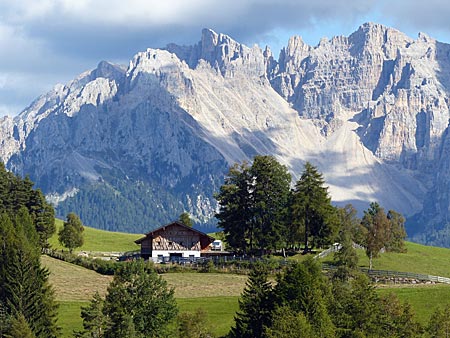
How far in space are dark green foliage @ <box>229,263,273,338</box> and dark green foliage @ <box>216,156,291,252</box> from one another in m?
48.5

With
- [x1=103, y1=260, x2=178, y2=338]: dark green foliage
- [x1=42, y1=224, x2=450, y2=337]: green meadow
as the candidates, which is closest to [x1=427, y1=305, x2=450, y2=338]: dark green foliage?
[x1=42, y1=224, x2=450, y2=337]: green meadow

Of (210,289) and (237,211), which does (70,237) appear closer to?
(237,211)

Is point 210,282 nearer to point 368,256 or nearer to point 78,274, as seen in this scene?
point 78,274

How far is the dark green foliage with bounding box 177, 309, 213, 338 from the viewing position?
2501 inches

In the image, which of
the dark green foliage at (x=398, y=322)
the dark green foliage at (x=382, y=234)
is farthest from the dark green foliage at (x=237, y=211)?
the dark green foliage at (x=398, y=322)

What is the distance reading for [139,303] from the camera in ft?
215

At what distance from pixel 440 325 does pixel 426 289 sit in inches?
1249

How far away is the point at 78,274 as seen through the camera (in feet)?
349

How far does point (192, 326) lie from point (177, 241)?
72.0 meters

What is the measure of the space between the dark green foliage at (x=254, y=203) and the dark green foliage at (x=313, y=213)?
3067 mm

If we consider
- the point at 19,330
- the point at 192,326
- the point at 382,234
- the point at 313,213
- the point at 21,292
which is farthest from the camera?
the point at 313,213

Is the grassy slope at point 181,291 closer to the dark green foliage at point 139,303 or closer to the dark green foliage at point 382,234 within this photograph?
the dark green foliage at point 139,303

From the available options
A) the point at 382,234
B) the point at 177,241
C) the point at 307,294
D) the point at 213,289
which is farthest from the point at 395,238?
the point at 307,294

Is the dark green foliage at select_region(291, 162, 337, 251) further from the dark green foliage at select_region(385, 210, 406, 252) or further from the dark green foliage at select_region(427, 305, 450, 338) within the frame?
the dark green foliage at select_region(427, 305, 450, 338)
